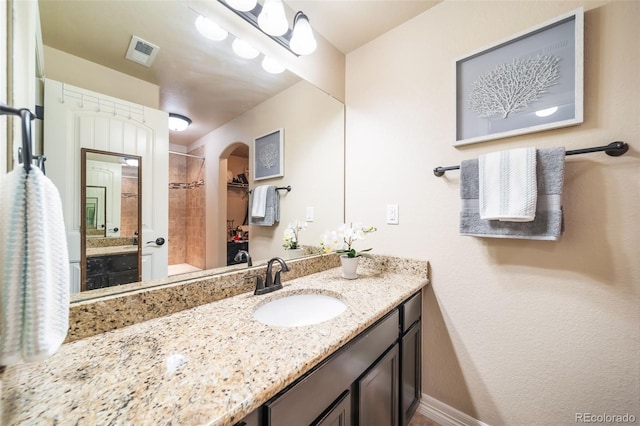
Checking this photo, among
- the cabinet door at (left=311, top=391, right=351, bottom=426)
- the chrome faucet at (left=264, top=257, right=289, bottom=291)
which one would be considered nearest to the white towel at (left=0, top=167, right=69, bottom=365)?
the cabinet door at (left=311, top=391, right=351, bottom=426)

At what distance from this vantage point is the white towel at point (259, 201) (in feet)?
4.34

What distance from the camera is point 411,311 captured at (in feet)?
4.11

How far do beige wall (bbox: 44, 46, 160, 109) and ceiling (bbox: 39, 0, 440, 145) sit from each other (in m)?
0.02

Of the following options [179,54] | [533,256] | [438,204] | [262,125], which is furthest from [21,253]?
[533,256]

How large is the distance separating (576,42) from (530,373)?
1399mm

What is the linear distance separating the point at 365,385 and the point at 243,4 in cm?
164

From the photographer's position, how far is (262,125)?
137 cm

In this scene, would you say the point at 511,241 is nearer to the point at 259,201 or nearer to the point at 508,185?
the point at 508,185

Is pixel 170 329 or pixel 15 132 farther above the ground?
pixel 15 132

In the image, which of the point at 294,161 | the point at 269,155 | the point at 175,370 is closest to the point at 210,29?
the point at 269,155

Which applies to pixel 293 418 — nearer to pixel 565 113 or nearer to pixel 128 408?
pixel 128 408

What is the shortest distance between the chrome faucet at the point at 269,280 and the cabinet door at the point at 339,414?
51 cm

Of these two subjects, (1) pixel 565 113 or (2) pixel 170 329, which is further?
(1) pixel 565 113

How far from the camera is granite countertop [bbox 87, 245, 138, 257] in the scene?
0.78 m
